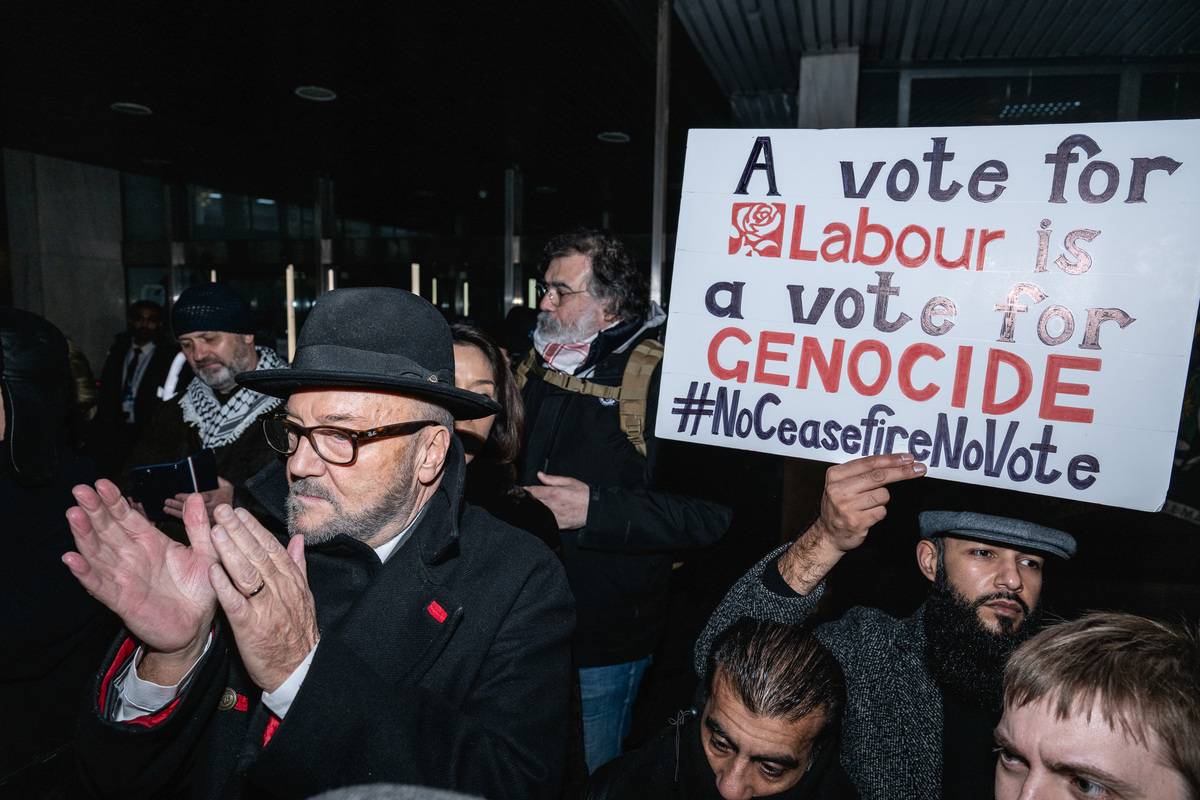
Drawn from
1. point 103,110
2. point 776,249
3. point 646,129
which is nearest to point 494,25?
point 646,129

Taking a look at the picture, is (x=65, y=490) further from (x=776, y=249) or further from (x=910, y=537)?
(x=910, y=537)

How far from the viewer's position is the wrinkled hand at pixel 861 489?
60.9 inches

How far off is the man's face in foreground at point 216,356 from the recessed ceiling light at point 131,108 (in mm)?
4992

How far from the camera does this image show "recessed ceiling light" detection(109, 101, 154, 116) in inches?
260

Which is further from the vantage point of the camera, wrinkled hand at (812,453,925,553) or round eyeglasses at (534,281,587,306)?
round eyeglasses at (534,281,587,306)

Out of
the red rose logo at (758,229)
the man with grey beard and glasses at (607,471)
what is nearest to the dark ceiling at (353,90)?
the man with grey beard and glasses at (607,471)

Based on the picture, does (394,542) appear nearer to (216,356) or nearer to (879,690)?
(879,690)

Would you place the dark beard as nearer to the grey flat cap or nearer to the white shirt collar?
the grey flat cap

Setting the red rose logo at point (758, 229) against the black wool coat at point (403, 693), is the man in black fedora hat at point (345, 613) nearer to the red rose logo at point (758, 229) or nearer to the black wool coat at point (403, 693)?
the black wool coat at point (403, 693)

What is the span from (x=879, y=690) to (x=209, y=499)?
242cm

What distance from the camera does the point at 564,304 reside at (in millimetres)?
2426

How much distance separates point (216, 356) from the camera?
3160 millimetres

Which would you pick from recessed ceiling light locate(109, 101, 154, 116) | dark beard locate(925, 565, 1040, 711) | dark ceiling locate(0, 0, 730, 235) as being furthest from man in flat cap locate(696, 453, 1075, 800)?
recessed ceiling light locate(109, 101, 154, 116)

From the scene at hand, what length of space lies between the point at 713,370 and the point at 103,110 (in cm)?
789
